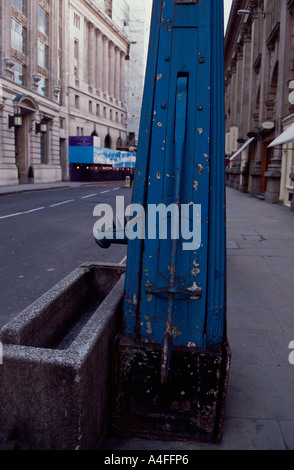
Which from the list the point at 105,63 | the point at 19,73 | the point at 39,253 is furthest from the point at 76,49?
the point at 39,253

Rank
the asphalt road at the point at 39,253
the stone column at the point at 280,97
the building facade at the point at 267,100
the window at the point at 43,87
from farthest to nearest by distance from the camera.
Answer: the window at the point at 43,87 < the building facade at the point at 267,100 < the stone column at the point at 280,97 < the asphalt road at the point at 39,253

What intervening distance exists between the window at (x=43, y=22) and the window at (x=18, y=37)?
4.18 m

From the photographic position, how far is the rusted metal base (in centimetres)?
229

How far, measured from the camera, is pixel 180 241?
2293mm

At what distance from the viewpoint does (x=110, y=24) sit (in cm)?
6500

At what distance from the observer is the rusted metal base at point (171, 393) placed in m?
2.29

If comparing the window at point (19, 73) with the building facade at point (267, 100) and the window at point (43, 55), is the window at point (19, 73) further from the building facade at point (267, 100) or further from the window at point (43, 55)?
the building facade at point (267, 100)

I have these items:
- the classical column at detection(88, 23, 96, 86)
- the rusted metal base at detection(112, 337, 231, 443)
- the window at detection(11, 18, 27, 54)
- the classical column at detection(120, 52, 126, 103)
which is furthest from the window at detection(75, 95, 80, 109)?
the rusted metal base at detection(112, 337, 231, 443)

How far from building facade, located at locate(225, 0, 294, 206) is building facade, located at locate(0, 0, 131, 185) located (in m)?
15.6

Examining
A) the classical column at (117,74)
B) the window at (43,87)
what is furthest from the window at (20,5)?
the classical column at (117,74)

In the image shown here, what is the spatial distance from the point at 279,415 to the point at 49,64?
43320 mm

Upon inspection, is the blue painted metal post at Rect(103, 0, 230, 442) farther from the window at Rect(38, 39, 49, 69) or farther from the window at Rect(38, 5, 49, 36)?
the window at Rect(38, 5, 49, 36)

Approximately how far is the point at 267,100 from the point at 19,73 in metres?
21.1
